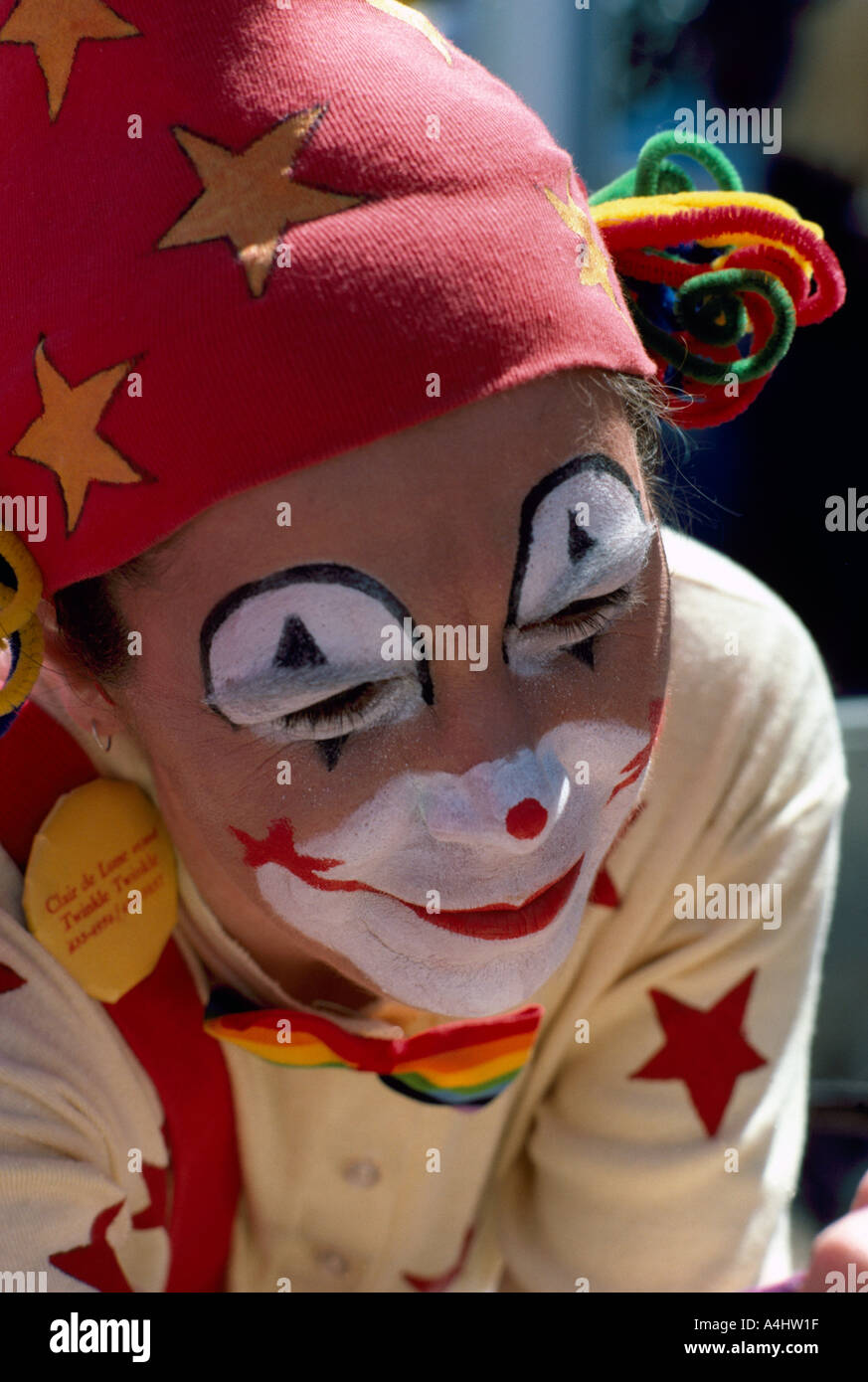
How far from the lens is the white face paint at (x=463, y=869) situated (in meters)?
1.14

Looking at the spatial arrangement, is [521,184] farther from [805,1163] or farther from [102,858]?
[805,1163]

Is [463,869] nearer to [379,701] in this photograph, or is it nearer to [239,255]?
[379,701]

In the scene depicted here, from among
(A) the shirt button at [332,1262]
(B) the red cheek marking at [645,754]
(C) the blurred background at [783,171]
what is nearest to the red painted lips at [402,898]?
(B) the red cheek marking at [645,754]

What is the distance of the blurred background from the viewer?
2744 millimetres

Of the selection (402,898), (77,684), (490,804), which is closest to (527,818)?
(490,804)

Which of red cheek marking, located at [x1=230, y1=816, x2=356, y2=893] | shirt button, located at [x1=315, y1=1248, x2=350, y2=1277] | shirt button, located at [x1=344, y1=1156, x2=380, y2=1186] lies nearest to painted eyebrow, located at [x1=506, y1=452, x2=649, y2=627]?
red cheek marking, located at [x1=230, y1=816, x2=356, y2=893]

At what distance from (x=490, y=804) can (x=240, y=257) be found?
45 cm

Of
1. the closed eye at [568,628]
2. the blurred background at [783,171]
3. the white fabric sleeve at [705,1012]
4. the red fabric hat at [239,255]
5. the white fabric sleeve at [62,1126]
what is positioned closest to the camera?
the red fabric hat at [239,255]

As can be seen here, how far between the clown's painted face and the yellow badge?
0.16 m

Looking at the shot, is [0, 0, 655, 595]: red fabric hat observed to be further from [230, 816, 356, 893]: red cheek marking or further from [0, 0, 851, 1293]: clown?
[230, 816, 356, 893]: red cheek marking

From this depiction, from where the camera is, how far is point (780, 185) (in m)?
2.89

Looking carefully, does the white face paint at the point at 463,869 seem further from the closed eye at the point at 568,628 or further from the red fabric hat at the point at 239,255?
the red fabric hat at the point at 239,255
